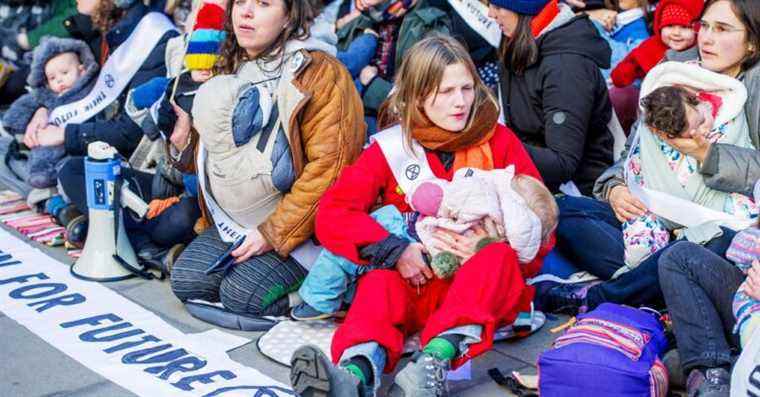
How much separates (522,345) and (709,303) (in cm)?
84

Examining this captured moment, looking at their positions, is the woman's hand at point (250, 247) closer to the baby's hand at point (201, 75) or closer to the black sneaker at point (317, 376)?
the baby's hand at point (201, 75)

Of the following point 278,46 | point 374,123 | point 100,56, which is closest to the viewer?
point 278,46

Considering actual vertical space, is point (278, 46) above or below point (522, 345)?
above

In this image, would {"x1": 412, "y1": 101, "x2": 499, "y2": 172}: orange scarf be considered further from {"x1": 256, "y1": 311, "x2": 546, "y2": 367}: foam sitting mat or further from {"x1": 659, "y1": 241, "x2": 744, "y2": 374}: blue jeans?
{"x1": 659, "y1": 241, "x2": 744, "y2": 374}: blue jeans

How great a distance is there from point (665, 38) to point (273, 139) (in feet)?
6.00

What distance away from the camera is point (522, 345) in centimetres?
407

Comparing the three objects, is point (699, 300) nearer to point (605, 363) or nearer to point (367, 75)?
point (605, 363)

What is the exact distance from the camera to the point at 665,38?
4.66m

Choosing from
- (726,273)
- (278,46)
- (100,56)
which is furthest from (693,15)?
(100,56)

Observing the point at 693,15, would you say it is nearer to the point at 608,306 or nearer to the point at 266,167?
the point at 608,306

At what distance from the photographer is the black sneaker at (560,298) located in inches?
168

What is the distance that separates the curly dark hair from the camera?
12.8 feet

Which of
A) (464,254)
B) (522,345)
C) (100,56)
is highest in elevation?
(100,56)

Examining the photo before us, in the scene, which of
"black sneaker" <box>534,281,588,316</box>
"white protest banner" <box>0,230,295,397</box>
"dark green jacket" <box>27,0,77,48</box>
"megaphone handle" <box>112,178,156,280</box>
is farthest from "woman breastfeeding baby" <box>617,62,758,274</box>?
"dark green jacket" <box>27,0,77,48</box>
